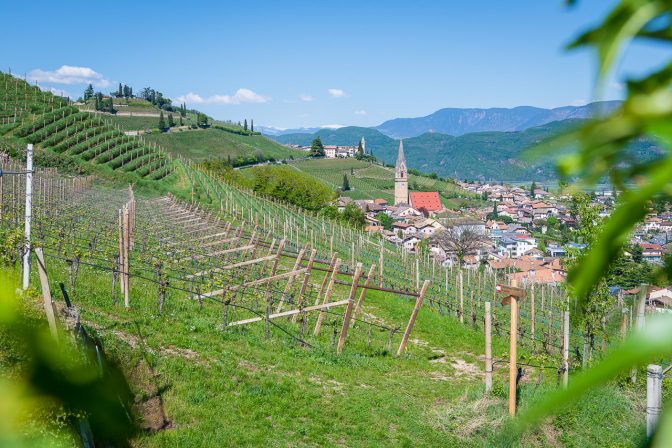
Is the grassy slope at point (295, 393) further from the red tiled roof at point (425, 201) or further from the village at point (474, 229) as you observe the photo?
the red tiled roof at point (425, 201)

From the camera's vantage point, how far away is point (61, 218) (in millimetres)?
17328

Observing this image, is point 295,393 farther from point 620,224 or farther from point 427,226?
point 427,226

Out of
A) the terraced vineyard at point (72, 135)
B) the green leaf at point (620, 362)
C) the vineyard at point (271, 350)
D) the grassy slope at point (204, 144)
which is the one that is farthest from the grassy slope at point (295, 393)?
the grassy slope at point (204, 144)

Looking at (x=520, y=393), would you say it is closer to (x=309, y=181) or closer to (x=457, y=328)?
(x=457, y=328)

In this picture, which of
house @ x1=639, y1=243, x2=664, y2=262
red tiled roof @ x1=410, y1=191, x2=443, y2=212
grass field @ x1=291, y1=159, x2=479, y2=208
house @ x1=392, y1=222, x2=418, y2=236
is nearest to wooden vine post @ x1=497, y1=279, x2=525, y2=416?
house @ x1=639, y1=243, x2=664, y2=262

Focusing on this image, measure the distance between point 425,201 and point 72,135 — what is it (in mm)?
80504

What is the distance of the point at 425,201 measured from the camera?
114875mm

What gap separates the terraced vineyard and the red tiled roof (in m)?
70.4

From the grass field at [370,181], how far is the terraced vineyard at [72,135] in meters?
62.5

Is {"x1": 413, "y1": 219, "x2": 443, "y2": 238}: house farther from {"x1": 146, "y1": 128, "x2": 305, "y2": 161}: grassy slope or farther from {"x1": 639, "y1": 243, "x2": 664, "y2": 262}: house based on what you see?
{"x1": 639, "y1": 243, "x2": 664, "y2": 262}: house

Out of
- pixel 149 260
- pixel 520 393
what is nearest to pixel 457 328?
pixel 520 393

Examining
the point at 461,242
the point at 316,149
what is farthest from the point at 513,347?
the point at 316,149

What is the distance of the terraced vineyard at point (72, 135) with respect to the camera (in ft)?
137

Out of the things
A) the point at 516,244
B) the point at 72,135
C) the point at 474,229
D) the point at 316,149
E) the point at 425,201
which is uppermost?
A: the point at 316,149
